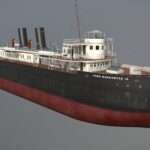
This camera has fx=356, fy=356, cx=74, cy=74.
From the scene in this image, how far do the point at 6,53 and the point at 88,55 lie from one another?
16066 millimetres

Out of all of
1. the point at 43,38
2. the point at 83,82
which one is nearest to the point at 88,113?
the point at 83,82

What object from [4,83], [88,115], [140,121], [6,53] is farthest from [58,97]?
[6,53]

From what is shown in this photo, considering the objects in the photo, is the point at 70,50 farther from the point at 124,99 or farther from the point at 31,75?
the point at 124,99

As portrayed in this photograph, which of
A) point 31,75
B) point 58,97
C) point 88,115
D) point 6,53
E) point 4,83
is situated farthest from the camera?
point 6,53

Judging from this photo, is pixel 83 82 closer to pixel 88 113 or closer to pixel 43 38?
pixel 88 113

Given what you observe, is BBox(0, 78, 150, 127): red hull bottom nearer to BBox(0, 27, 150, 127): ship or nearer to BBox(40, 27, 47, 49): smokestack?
BBox(0, 27, 150, 127): ship

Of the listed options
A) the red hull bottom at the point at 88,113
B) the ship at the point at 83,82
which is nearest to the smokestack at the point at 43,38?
the ship at the point at 83,82

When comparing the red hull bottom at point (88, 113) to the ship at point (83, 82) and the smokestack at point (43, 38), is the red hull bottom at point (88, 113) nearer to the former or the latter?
the ship at point (83, 82)

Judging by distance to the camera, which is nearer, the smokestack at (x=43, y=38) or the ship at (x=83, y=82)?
the ship at (x=83, y=82)

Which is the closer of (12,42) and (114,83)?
(114,83)

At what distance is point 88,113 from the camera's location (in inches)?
1109

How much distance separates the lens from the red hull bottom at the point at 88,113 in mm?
26125

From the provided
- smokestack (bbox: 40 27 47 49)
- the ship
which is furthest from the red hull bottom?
smokestack (bbox: 40 27 47 49)

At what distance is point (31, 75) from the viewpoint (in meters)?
35.4
